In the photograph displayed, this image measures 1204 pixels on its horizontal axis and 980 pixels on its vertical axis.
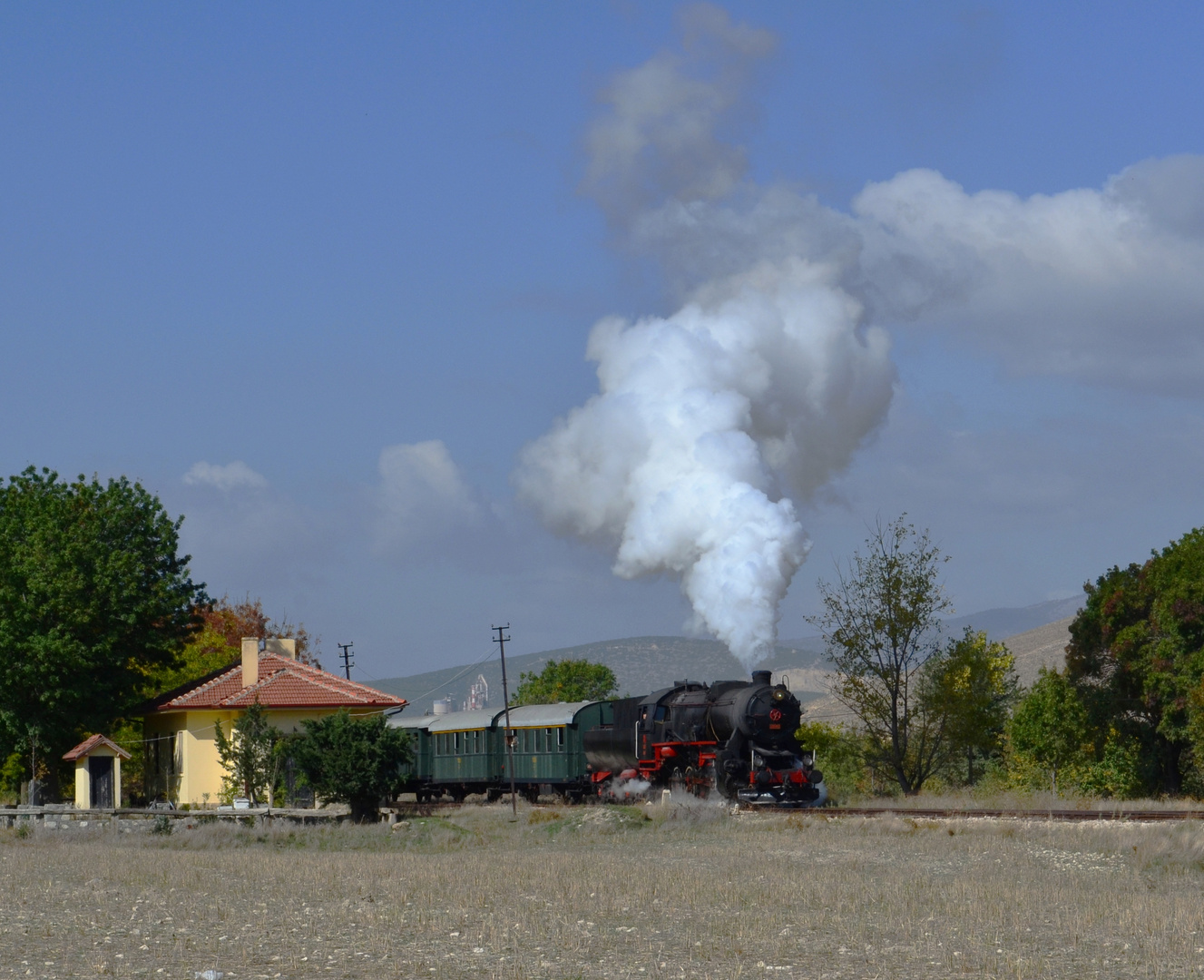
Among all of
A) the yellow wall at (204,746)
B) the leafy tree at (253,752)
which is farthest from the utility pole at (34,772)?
the leafy tree at (253,752)

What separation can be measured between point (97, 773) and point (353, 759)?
7675 mm

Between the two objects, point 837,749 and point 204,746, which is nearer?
point 837,749

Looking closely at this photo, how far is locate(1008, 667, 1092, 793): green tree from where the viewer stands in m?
43.0

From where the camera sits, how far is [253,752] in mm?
38500

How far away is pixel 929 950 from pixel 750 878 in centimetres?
643

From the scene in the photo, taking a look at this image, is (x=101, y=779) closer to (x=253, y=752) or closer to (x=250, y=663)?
(x=253, y=752)

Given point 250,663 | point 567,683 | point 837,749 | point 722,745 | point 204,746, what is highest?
point 567,683

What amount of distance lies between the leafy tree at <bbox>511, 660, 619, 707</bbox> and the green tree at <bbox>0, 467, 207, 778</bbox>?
1854 inches

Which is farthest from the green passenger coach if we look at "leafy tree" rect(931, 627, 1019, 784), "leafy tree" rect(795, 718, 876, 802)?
"leafy tree" rect(931, 627, 1019, 784)

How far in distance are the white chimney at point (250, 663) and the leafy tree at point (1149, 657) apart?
2643 centimetres

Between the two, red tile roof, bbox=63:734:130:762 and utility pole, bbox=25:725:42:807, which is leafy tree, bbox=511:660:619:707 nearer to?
utility pole, bbox=25:725:42:807

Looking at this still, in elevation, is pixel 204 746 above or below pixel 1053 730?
above

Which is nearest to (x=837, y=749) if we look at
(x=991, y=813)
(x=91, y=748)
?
(x=991, y=813)

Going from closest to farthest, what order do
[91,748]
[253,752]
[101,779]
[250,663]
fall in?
1. [91,748]
2. [101,779]
3. [253,752]
4. [250,663]
